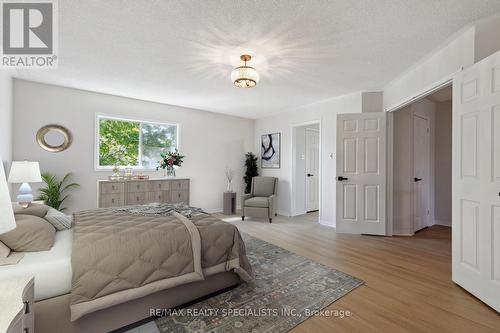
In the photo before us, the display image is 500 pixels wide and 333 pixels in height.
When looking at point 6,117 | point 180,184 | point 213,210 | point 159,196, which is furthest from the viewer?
point 213,210

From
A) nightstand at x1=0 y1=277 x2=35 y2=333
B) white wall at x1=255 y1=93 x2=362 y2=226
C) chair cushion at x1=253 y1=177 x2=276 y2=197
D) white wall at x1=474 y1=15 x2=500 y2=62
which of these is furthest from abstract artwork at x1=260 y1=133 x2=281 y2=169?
nightstand at x1=0 y1=277 x2=35 y2=333

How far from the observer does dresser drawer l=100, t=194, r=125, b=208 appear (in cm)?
399

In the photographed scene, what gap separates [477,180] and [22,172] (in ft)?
15.9

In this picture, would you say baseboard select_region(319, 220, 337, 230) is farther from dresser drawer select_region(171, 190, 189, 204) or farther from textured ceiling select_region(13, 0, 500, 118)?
dresser drawer select_region(171, 190, 189, 204)

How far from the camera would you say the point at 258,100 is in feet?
15.3

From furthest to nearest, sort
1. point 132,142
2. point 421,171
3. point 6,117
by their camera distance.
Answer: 1. point 132,142
2. point 421,171
3. point 6,117

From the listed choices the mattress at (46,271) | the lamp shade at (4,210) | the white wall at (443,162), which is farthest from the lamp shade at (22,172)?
the white wall at (443,162)

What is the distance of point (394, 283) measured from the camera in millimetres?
2383

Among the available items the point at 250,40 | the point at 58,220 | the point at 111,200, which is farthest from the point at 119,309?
the point at 111,200

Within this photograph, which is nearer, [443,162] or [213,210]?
[443,162]

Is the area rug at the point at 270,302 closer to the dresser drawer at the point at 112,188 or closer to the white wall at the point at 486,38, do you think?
the white wall at the point at 486,38

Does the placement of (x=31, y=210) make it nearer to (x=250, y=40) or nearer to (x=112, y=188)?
(x=112, y=188)

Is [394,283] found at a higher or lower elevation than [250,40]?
lower

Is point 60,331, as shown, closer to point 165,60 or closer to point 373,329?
point 373,329
